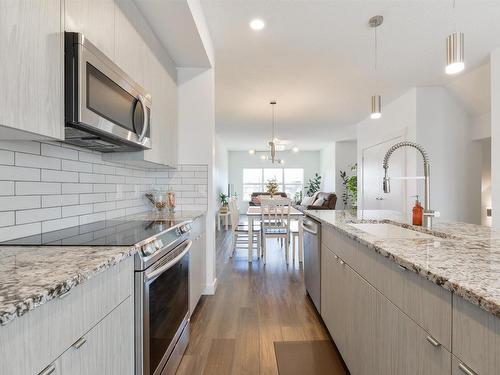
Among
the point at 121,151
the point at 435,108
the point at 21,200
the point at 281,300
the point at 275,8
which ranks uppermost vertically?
the point at 275,8

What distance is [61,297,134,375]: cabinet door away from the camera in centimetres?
75

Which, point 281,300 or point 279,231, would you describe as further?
point 279,231

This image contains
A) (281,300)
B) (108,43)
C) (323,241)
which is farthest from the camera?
(281,300)

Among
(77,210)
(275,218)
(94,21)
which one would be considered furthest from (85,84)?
(275,218)

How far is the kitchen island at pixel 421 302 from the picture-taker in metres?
0.66

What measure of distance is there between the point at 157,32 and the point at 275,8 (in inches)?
39.0

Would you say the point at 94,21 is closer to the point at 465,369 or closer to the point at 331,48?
the point at 465,369

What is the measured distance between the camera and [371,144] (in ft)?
19.7

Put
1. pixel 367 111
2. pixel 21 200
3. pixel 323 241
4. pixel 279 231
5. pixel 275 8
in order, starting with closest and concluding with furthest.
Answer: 1. pixel 21 200
2. pixel 323 241
3. pixel 275 8
4. pixel 279 231
5. pixel 367 111

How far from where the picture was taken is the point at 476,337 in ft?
2.15

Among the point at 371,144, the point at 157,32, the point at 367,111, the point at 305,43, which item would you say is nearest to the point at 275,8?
the point at 305,43

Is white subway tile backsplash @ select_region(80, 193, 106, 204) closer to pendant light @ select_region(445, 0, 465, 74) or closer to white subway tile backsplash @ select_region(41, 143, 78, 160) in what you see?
white subway tile backsplash @ select_region(41, 143, 78, 160)

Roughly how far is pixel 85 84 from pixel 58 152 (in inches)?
22.1

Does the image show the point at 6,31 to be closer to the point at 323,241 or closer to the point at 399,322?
the point at 399,322
